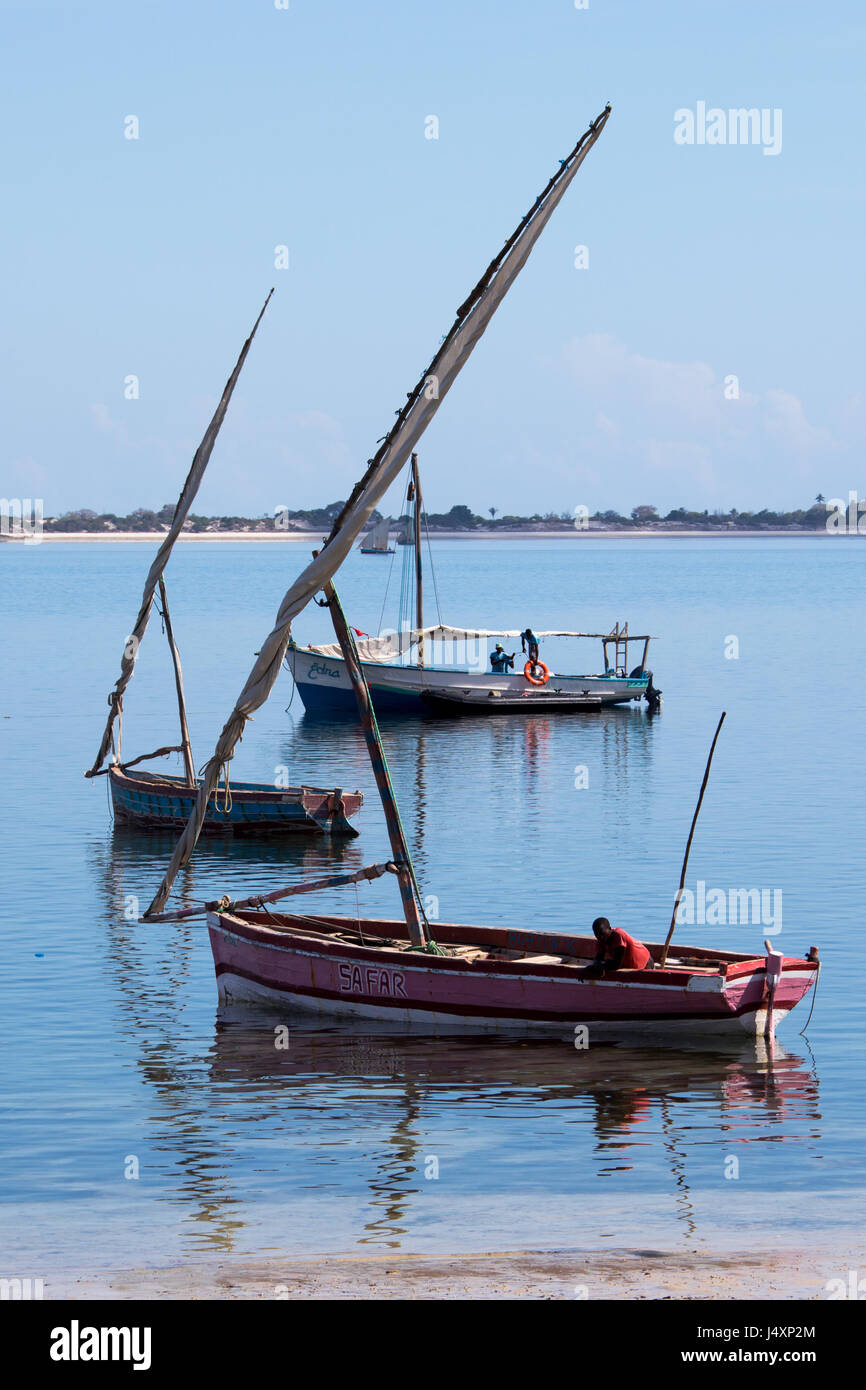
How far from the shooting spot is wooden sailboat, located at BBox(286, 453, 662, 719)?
2889 inches

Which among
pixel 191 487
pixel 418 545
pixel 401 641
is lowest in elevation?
pixel 401 641

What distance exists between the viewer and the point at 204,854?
141 feet

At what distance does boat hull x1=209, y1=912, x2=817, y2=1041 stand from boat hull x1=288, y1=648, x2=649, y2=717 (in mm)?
44397

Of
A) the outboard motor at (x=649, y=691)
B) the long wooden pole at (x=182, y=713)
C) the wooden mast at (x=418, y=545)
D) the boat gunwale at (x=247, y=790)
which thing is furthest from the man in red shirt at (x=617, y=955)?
the outboard motor at (x=649, y=691)

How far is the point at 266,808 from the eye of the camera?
1730 inches

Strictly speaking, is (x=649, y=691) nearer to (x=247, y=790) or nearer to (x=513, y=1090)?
(x=247, y=790)

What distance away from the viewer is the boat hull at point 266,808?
144 ft

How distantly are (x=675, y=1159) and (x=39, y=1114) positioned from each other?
8325 mm

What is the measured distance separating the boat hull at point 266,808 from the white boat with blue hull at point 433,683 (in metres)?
27.4

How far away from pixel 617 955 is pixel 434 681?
50.1 meters

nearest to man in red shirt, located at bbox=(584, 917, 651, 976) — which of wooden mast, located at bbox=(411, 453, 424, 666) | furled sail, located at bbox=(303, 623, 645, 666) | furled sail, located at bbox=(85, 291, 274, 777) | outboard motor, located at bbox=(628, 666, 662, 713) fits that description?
furled sail, located at bbox=(85, 291, 274, 777)

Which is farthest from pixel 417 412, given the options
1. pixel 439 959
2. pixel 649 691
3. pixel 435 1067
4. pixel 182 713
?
pixel 649 691
